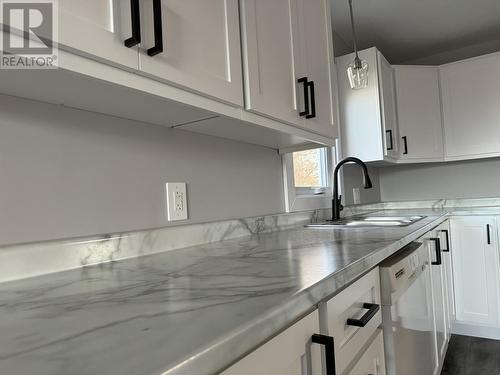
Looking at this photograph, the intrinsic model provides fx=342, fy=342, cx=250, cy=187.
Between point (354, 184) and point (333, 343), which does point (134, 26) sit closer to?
point (333, 343)

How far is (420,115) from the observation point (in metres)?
2.83

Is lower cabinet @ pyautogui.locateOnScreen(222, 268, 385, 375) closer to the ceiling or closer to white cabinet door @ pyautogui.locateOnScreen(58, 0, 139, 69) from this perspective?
white cabinet door @ pyautogui.locateOnScreen(58, 0, 139, 69)

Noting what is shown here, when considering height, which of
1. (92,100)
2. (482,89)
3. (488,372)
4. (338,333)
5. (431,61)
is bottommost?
(488,372)

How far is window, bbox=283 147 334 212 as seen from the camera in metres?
1.79

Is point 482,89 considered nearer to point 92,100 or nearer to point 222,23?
point 222,23

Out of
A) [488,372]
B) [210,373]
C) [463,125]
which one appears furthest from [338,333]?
[463,125]

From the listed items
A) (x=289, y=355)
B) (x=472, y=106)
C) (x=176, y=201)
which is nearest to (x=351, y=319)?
(x=289, y=355)

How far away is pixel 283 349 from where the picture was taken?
0.50 m

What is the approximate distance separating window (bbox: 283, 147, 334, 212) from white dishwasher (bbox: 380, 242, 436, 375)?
2.13 feet

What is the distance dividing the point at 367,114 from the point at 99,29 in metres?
2.07

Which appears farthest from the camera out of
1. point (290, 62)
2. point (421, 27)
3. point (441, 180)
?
point (441, 180)

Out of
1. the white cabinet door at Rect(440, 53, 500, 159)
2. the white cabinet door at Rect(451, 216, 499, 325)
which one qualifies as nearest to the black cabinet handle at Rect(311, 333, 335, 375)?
the white cabinet door at Rect(451, 216, 499, 325)

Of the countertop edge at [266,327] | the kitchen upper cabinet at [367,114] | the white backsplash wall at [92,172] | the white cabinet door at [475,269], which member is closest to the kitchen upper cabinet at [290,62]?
the white backsplash wall at [92,172]

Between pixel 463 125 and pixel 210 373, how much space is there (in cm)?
306
